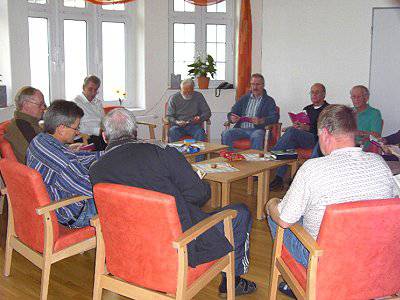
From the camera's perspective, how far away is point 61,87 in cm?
682

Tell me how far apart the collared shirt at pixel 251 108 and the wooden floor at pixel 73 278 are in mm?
2503

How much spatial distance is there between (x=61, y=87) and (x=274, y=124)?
292 centimetres

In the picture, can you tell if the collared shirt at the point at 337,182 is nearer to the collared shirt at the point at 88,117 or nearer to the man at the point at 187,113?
the collared shirt at the point at 88,117

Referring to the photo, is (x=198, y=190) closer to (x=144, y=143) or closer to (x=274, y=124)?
(x=144, y=143)

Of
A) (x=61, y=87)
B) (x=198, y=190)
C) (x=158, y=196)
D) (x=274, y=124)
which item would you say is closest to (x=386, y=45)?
(x=274, y=124)

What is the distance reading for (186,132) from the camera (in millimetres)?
6508

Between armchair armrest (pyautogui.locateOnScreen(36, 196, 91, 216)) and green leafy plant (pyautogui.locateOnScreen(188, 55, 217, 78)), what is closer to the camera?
armchair armrest (pyautogui.locateOnScreen(36, 196, 91, 216))

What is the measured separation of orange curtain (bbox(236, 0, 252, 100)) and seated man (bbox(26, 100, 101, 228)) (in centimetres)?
454

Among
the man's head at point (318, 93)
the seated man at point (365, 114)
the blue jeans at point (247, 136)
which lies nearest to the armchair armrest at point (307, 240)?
the seated man at point (365, 114)

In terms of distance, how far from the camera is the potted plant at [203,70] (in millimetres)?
7480

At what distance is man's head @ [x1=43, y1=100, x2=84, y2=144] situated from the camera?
323cm

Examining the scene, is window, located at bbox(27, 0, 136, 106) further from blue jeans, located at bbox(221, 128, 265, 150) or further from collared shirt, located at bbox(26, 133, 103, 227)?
collared shirt, located at bbox(26, 133, 103, 227)

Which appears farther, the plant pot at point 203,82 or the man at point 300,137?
the plant pot at point 203,82

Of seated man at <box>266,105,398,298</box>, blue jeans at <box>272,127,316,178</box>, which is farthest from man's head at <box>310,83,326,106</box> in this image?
seated man at <box>266,105,398,298</box>
